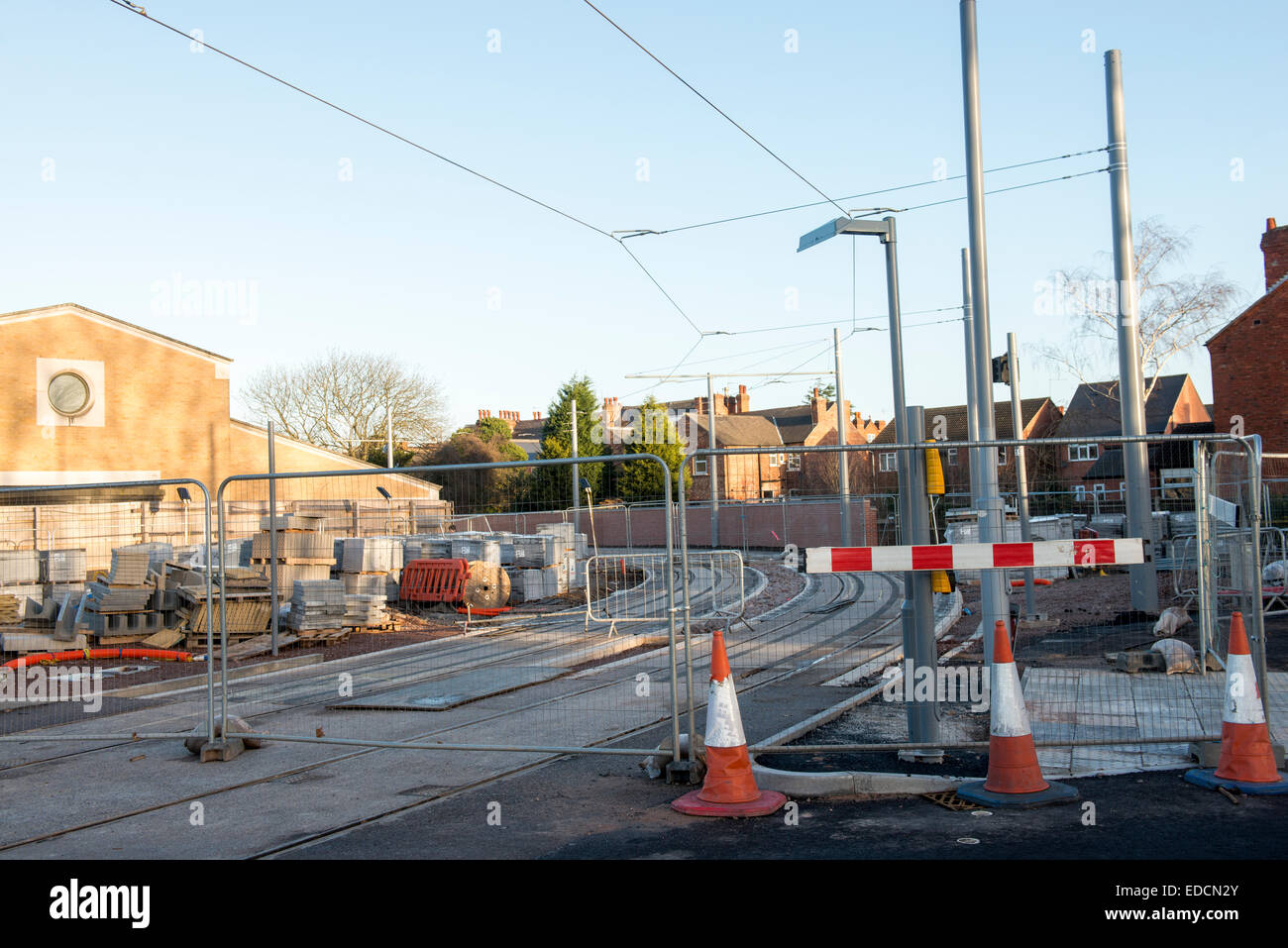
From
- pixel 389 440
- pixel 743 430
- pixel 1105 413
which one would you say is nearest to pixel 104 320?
pixel 389 440

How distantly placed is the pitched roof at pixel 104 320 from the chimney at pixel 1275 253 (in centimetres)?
4087

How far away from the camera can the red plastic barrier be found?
1903 centimetres

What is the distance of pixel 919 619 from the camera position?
24.9 feet

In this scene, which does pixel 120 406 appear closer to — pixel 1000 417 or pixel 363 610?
pixel 363 610

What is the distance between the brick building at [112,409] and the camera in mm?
37531

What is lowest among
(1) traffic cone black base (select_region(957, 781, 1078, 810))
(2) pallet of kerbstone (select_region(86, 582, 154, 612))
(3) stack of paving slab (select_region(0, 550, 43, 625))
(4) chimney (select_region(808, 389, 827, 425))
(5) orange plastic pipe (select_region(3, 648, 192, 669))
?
(5) orange plastic pipe (select_region(3, 648, 192, 669))

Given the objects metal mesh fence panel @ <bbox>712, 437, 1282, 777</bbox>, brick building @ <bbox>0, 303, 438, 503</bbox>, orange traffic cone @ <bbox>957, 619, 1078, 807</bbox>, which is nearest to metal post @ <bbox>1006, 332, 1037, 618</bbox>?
metal mesh fence panel @ <bbox>712, 437, 1282, 777</bbox>

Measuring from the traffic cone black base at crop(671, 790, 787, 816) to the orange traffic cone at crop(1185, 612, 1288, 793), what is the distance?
8.89 feet

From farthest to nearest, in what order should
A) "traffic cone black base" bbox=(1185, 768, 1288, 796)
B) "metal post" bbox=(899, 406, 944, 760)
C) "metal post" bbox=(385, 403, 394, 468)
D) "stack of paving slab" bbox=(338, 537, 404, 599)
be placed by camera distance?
"metal post" bbox=(385, 403, 394, 468)
"stack of paving slab" bbox=(338, 537, 404, 599)
"metal post" bbox=(899, 406, 944, 760)
"traffic cone black base" bbox=(1185, 768, 1288, 796)

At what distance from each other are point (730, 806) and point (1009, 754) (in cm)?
174

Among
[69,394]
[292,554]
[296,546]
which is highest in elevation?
[69,394]

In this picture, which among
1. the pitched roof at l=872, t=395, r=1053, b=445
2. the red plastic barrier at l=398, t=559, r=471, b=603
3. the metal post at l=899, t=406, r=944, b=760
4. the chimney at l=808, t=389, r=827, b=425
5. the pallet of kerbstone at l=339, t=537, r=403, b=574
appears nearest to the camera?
the metal post at l=899, t=406, r=944, b=760

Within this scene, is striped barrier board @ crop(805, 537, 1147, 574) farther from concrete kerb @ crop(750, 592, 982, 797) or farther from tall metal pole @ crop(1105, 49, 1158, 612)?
tall metal pole @ crop(1105, 49, 1158, 612)
